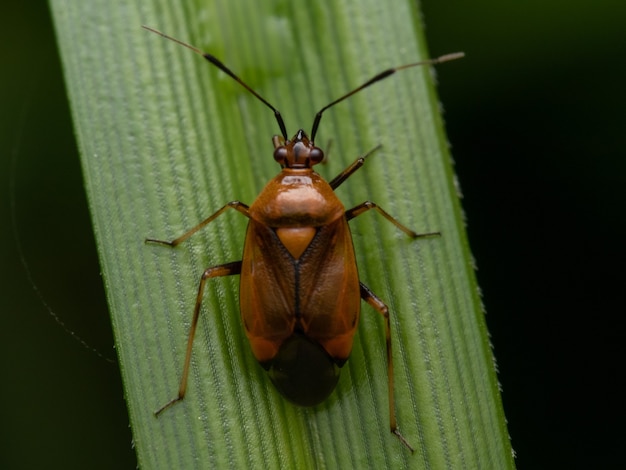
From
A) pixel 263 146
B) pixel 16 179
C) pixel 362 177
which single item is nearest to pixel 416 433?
pixel 362 177

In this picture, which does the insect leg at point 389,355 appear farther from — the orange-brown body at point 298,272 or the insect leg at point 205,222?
the insect leg at point 205,222

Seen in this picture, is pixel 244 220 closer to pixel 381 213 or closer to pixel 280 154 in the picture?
pixel 280 154

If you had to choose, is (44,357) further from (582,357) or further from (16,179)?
(582,357)

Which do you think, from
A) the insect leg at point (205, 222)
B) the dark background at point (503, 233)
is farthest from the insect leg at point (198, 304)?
the dark background at point (503, 233)

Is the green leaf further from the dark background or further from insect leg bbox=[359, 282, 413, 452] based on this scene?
the dark background

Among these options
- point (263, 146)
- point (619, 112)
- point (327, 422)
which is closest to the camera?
point (327, 422)

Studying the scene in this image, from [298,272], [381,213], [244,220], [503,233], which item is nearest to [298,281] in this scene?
[298,272]

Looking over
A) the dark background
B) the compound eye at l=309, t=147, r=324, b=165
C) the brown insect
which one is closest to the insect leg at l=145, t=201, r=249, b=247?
the brown insect
